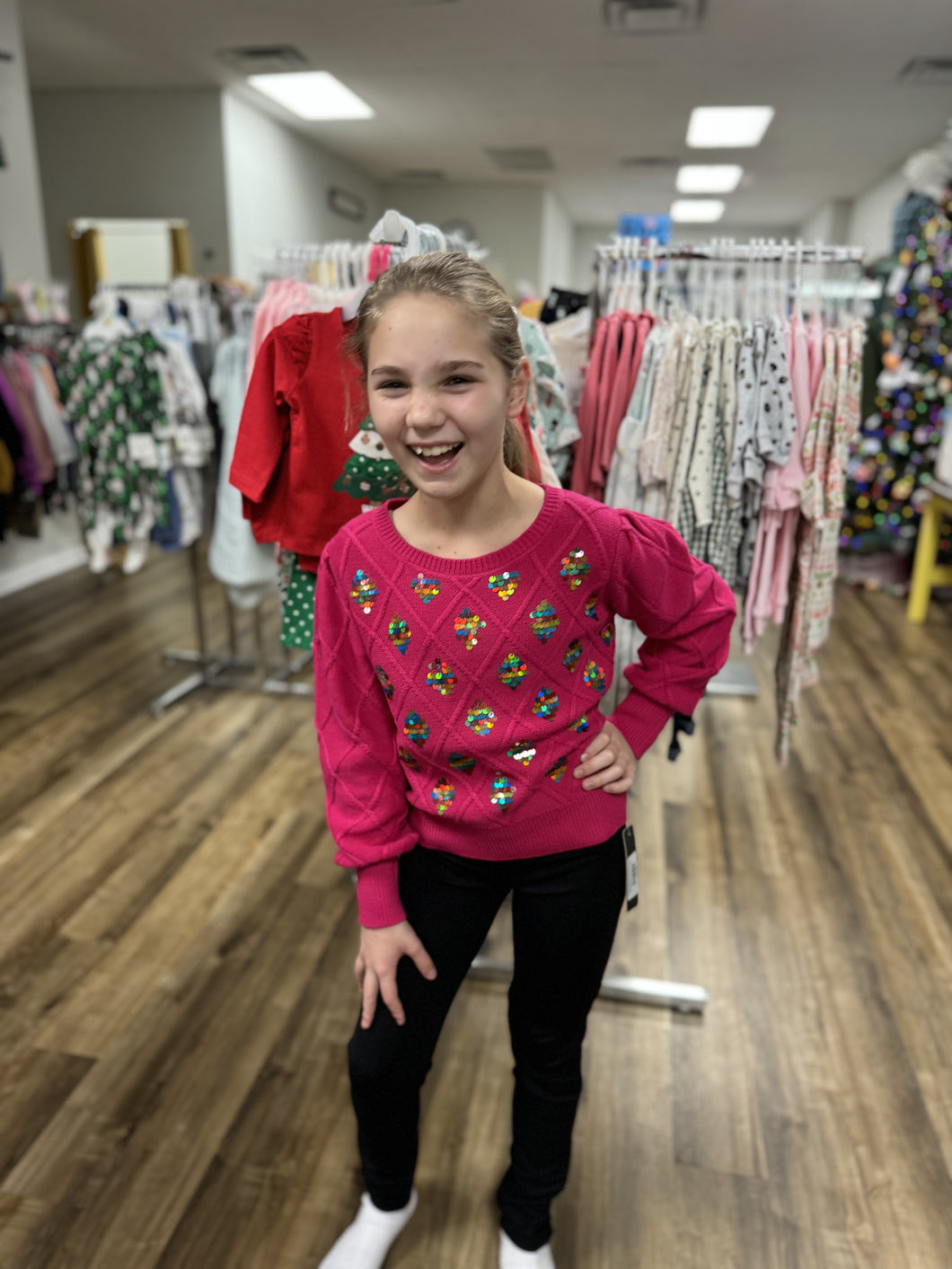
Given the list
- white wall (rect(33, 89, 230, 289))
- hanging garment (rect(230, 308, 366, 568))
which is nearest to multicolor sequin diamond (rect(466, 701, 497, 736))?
hanging garment (rect(230, 308, 366, 568))

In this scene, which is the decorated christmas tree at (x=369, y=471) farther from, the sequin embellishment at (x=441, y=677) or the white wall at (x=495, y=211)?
the white wall at (x=495, y=211)

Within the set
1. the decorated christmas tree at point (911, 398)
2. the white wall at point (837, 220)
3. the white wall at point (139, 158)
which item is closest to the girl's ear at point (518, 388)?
the decorated christmas tree at point (911, 398)

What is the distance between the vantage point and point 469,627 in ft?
3.07

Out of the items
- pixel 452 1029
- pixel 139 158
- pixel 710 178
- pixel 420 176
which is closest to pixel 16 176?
pixel 139 158

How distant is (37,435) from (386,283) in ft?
11.0

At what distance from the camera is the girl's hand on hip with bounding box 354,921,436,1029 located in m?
1.03

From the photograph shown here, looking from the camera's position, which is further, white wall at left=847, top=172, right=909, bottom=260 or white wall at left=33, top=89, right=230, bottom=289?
white wall at left=847, top=172, right=909, bottom=260

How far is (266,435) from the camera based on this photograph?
159cm

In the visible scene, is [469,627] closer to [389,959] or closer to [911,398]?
[389,959]

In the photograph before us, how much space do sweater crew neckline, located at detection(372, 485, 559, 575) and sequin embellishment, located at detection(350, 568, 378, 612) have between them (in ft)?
0.15

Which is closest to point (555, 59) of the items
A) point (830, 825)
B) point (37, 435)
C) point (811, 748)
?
point (37, 435)

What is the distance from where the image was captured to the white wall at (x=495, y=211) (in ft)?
32.4

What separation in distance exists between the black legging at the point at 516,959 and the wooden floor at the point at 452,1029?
39cm

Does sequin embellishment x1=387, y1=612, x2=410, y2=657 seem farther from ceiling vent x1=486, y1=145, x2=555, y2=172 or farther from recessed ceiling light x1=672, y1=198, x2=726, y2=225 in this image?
recessed ceiling light x1=672, y1=198, x2=726, y2=225
